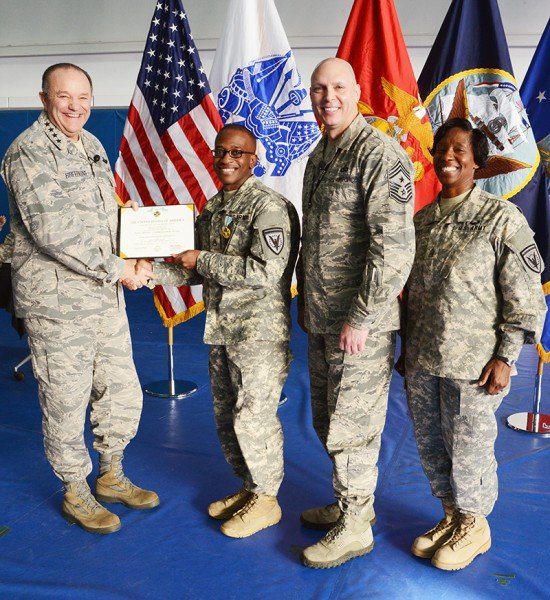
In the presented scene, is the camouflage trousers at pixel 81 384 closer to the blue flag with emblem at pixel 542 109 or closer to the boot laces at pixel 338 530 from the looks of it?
the boot laces at pixel 338 530

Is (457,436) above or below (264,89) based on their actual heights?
below

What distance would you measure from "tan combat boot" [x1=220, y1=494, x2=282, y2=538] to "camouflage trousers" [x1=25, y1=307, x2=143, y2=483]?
61 centimetres

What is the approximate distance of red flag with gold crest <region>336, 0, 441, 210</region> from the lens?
3.65m

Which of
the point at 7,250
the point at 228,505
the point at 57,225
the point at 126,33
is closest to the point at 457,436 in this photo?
the point at 228,505

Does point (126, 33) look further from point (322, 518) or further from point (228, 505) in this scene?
point (322, 518)

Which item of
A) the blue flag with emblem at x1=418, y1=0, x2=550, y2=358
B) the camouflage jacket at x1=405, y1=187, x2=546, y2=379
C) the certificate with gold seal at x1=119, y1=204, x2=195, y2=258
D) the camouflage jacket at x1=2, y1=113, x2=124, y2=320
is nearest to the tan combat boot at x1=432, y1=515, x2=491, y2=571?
the camouflage jacket at x1=405, y1=187, x2=546, y2=379

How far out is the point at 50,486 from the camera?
9.18 feet

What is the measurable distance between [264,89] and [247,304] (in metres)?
2.08

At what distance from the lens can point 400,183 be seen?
199cm

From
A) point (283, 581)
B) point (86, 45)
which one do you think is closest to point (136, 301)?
point (86, 45)

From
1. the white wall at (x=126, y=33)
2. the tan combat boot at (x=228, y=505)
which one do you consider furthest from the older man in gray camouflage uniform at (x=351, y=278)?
the white wall at (x=126, y=33)

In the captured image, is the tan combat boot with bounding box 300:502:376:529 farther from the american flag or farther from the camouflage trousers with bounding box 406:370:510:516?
the american flag

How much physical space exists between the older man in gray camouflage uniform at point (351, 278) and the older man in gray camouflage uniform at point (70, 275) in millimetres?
772

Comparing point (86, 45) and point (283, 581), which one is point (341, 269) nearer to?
point (283, 581)
